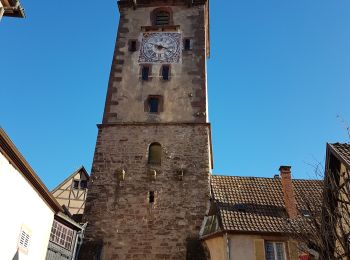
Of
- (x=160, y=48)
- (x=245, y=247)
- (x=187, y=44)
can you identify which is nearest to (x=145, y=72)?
(x=160, y=48)

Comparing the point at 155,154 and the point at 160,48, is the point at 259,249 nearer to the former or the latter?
the point at 155,154

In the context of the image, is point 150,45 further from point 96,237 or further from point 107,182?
point 96,237

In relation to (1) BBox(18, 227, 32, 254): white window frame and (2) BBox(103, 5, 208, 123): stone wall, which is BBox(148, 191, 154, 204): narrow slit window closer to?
(2) BBox(103, 5, 208, 123): stone wall

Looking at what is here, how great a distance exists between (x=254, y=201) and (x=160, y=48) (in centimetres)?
901

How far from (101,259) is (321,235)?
27.8ft

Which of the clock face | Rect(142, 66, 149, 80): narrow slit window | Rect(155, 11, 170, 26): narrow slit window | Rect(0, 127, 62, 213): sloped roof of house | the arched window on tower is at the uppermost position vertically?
Rect(155, 11, 170, 26): narrow slit window

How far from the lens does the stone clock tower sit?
15578 mm

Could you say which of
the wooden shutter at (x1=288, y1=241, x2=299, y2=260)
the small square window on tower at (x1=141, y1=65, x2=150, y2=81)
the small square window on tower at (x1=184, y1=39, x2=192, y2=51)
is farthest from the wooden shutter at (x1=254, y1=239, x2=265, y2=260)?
the small square window on tower at (x1=184, y1=39, x2=192, y2=51)

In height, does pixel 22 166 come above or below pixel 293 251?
above

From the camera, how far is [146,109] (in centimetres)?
1892

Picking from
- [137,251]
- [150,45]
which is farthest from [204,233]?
[150,45]

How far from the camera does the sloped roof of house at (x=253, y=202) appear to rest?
1462cm

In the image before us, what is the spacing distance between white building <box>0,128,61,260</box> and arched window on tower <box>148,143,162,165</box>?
4777 millimetres

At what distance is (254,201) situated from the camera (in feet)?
54.3
